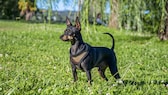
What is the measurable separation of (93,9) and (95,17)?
76 millimetres

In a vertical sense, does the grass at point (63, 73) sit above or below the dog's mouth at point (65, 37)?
below

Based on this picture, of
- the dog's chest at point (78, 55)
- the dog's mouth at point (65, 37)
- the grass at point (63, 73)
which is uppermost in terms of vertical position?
the dog's mouth at point (65, 37)

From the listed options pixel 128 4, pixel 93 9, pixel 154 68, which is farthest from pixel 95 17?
pixel 154 68

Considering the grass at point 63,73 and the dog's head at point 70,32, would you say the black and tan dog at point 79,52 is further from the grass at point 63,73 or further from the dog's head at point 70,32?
the grass at point 63,73

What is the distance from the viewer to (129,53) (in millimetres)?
10305

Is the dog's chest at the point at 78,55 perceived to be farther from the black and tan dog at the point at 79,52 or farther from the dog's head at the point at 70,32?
the dog's head at the point at 70,32

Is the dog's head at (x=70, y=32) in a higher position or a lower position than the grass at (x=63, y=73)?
higher

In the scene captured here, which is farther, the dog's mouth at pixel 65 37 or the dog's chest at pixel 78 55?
the dog's chest at pixel 78 55

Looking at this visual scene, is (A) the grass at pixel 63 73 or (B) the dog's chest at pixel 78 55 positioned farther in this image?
(B) the dog's chest at pixel 78 55

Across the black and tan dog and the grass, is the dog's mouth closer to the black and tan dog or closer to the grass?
the black and tan dog

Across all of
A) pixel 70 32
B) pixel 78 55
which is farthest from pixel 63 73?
pixel 70 32

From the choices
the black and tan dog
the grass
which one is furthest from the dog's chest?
the grass

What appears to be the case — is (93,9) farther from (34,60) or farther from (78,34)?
(34,60)

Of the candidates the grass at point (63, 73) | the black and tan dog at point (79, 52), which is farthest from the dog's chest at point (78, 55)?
the grass at point (63, 73)
